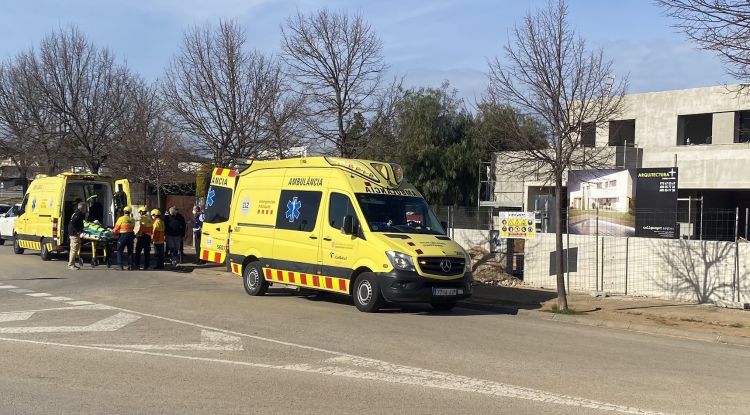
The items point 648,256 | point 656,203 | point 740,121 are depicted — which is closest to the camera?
point 648,256

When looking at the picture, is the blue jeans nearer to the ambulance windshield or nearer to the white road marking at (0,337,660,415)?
the ambulance windshield

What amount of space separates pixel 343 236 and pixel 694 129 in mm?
27185

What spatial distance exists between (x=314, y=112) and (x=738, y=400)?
50.6 ft

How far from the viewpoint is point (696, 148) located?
31281 millimetres

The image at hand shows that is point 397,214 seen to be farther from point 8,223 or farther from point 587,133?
point 8,223

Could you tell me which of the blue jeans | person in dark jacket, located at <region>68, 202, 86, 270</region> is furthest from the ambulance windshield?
person in dark jacket, located at <region>68, 202, 86, 270</region>

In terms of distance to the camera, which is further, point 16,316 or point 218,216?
point 218,216

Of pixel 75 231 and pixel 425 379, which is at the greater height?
pixel 75 231

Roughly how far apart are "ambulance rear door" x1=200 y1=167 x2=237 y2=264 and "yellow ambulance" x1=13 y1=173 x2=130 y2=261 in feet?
16.7

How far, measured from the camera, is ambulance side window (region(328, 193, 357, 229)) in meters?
13.2

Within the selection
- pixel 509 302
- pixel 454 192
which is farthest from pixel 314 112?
pixel 454 192

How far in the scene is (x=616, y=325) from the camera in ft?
40.9

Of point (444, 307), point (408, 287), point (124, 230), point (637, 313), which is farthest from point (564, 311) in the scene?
point (124, 230)

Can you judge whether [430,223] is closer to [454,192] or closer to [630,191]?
[630,191]
